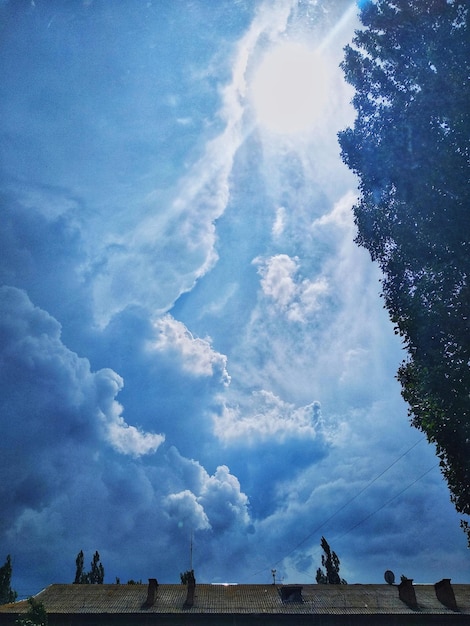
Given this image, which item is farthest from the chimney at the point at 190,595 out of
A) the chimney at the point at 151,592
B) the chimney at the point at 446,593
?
the chimney at the point at 446,593

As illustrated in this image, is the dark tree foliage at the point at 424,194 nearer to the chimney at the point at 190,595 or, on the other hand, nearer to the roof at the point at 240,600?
the roof at the point at 240,600

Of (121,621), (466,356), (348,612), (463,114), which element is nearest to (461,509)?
(466,356)

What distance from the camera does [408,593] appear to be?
116 ft

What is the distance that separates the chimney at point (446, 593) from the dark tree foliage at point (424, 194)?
2765cm

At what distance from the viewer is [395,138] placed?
50.2ft

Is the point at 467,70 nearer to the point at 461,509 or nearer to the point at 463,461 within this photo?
the point at 463,461

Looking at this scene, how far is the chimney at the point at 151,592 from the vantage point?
33.5 metres

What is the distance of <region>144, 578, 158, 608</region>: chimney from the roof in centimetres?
39

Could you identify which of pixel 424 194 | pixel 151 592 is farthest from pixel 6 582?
pixel 424 194

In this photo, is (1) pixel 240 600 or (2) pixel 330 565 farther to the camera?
(2) pixel 330 565

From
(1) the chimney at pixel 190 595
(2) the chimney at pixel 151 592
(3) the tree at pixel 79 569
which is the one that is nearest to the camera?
(1) the chimney at pixel 190 595

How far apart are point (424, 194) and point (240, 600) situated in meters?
35.8

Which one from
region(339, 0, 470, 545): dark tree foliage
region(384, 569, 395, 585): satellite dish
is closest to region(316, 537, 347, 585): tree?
region(384, 569, 395, 585): satellite dish

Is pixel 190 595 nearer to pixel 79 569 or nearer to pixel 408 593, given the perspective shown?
pixel 408 593
